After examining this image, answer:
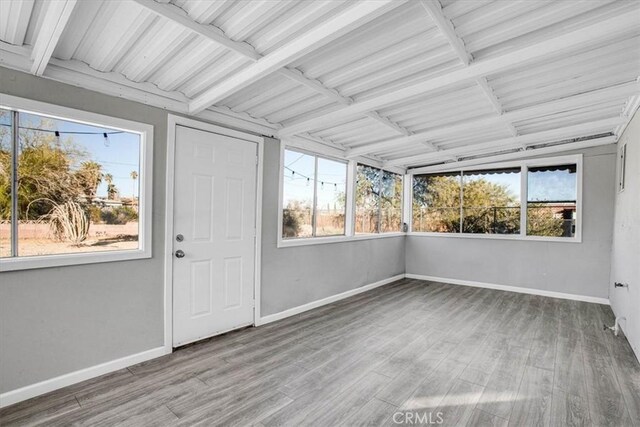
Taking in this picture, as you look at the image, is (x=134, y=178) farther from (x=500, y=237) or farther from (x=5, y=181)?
(x=500, y=237)

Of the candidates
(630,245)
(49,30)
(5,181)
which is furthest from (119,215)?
(630,245)

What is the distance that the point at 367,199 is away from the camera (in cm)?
571

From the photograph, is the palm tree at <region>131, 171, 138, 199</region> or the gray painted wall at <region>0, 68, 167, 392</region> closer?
the gray painted wall at <region>0, 68, 167, 392</region>

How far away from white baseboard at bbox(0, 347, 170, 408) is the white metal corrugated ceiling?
2237 mm

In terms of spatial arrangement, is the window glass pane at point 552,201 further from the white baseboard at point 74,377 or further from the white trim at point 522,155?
the white baseboard at point 74,377

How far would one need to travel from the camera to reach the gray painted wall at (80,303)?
86.1 inches

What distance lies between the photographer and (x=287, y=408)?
2.17m

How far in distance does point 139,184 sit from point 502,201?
19.0ft

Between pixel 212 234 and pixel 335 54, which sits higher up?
pixel 335 54

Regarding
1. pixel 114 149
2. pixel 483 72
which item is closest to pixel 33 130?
pixel 114 149

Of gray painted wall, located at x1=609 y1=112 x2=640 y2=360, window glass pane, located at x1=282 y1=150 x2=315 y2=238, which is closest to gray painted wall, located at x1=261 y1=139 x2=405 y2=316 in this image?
window glass pane, located at x1=282 y1=150 x2=315 y2=238

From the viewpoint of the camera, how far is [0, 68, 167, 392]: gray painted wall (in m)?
2.19

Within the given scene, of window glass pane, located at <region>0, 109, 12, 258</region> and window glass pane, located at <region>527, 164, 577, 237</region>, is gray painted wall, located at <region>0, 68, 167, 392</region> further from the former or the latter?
window glass pane, located at <region>527, 164, 577, 237</region>

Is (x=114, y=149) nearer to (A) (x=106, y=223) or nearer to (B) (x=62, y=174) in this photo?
(B) (x=62, y=174)
